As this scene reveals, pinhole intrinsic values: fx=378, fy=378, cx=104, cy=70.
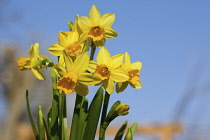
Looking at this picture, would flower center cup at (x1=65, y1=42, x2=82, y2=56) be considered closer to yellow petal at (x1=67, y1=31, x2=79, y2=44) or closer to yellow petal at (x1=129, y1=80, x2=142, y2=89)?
yellow petal at (x1=67, y1=31, x2=79, y2=44)

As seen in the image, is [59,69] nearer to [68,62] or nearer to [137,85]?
[68,62]

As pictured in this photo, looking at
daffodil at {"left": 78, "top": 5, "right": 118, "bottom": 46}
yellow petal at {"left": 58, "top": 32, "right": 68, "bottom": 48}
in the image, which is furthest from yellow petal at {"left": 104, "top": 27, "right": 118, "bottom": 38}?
yellow petal at {"left": 58, "top": 32, "right": 68, "bottom": 48}

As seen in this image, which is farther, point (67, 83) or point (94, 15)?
point (94, 15)

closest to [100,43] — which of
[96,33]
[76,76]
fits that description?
[96,33]

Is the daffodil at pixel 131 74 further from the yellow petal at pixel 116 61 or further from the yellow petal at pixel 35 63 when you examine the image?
the yellow petal at pixel 35 63

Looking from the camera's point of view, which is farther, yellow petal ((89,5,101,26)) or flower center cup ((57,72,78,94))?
yellow petal ((89,5,101,26))

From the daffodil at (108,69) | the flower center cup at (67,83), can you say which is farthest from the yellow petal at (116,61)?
the flower center cup at (67,83)
